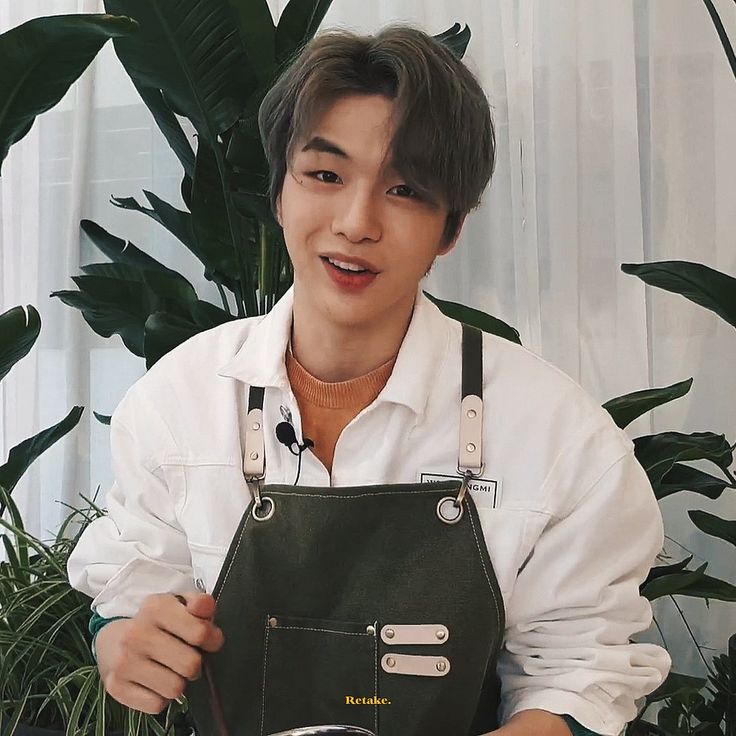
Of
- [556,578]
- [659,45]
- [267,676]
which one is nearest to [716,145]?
[659,45]

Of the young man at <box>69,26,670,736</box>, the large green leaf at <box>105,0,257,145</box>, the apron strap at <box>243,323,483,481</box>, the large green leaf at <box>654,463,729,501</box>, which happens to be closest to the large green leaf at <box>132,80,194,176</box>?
the large green leaf at <box>105,0,257,145</box>

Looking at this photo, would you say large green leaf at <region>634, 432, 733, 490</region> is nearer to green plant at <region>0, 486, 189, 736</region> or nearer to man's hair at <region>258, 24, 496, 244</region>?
man's hair at <region>258, 24, 496, 244</region>

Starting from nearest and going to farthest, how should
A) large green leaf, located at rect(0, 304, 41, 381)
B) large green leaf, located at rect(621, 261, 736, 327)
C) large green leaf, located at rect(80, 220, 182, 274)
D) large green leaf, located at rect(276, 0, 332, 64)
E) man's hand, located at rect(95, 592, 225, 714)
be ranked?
man's hand, located at rect(95, 592, 225, 714)
large green leaf, located at rect(0, 304, 41, 381)
large green leaf, located at rect(621, 261, 736, 327)
large green leaf, located at rect(276, 0, 332, 64)
large green leaf, located at rect(80, 220, 182, 274)

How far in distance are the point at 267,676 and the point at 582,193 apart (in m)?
1.06

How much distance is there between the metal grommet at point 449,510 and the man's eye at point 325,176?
363 mm

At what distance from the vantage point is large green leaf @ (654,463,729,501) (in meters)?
1.38

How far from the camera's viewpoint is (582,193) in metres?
1.71

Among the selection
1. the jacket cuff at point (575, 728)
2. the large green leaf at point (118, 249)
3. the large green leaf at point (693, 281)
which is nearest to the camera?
the jacket cuff at point (575, 728)

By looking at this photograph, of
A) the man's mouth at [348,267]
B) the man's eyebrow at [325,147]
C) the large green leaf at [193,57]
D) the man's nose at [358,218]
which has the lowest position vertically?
the man's mouth at [348,267]

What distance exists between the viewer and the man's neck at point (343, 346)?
1.08 meters

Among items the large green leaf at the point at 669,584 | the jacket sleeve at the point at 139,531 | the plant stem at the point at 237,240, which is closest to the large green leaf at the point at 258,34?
the plant stem at the point at 237,240

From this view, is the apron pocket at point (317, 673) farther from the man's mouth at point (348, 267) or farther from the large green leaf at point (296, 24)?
the large green leaf at point (296, 24)

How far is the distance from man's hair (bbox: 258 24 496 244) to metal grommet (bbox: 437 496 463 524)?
1.06 feet

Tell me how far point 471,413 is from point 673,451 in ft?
1.47
